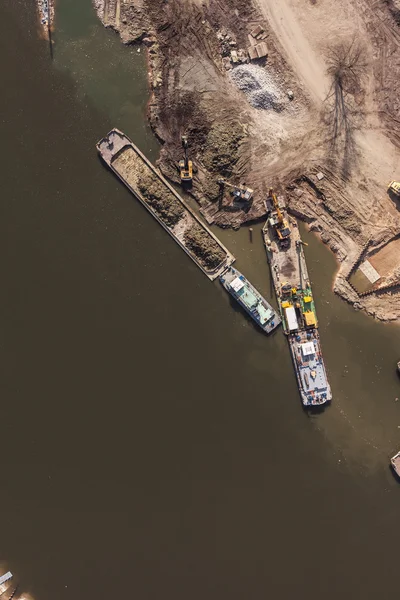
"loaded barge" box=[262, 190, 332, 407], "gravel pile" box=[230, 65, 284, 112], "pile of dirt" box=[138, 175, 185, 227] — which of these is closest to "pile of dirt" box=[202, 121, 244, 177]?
"gravel pile" box=[230, 65, 284, 112]

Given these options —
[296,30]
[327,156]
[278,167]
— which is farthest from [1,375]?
[296,30]

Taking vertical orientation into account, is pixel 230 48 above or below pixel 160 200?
above

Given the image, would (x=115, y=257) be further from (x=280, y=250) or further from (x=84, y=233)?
(x=280, y=250)

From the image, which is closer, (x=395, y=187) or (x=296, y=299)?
(x=395, y=187)

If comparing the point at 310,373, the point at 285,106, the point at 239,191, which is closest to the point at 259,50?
the point at 285,106

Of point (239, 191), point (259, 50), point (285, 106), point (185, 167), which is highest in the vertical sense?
point (259, 50)

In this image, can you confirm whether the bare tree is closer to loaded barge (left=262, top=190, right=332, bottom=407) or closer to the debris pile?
loaded barge (left=262, top=190, right=332, bottom=407)

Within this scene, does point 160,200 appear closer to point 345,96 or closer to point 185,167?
point 185,167
